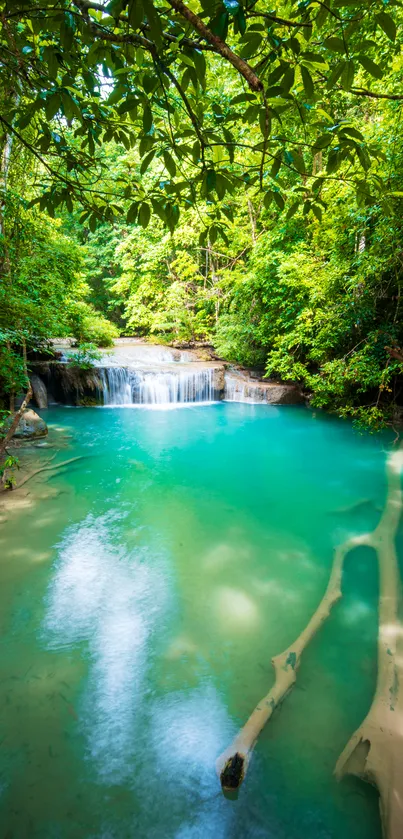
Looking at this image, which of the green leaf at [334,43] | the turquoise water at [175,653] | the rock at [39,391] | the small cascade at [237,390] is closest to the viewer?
the green leaf at [334,43]

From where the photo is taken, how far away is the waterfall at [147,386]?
11.7m

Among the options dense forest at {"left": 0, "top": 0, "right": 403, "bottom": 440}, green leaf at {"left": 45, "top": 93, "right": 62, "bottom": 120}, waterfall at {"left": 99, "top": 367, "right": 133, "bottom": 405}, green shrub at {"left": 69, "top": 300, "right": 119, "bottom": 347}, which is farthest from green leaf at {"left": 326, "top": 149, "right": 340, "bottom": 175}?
waterfall at {"left": 99, "top": 367, "right": 133, "bottom": 405}

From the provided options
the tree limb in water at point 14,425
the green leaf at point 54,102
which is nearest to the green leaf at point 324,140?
the green leaf at point 54,102

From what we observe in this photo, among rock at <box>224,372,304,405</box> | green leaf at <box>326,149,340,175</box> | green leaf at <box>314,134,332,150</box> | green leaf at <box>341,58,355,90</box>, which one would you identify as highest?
green leaf at <box>341,58,355,90</box>

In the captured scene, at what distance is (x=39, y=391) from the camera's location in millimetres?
10648

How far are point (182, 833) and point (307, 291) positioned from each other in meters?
8.61

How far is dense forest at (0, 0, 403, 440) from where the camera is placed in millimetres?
1219

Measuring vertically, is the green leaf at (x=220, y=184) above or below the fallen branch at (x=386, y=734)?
above

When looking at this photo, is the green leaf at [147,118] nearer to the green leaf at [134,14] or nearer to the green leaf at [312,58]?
the green leaf at [134,14]

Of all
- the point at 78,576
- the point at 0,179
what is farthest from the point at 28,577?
the point at 0,179

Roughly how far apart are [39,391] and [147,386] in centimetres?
302

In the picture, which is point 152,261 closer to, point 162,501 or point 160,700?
point 162,501

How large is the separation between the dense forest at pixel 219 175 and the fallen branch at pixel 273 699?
2478 mm

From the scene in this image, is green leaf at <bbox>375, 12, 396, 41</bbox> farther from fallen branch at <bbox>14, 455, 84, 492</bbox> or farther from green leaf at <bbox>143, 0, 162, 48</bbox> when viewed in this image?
fallen branch at <bbox>14, 455, 84, 492</bbox>
